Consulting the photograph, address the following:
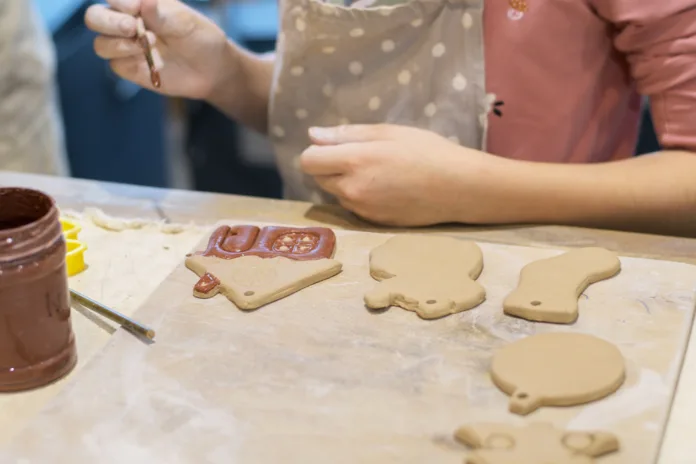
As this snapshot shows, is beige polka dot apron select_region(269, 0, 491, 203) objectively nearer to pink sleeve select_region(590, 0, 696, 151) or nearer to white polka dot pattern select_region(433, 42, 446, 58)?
white polka dot pattern select_region(433, 42, 446, 58)

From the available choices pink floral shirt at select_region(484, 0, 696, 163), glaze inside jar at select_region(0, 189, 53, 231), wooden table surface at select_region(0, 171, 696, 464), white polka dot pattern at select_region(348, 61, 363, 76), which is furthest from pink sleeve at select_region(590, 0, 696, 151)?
glaze inside jar at select_region(0, 189, 53, 231)

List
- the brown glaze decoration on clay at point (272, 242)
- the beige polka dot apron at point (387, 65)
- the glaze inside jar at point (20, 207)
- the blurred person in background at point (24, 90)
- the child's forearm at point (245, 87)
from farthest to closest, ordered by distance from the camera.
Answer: the blurred person in background at point (24, 90)
the child's forearm at point (245, 87)
the beige polka dot apron at point (387, 65)
the brown glaze decoration on clay at point (272, 242)
the glaze inside jar at point (20, 207)

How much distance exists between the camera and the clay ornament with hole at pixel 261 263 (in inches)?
29.2

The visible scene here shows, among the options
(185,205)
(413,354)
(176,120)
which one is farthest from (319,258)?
(176,120)

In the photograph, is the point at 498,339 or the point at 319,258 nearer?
the point at 498,339

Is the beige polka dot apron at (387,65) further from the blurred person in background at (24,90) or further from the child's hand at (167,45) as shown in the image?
the blurred person in background at (24,90)

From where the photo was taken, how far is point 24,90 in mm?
1679

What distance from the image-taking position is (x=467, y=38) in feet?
3.06

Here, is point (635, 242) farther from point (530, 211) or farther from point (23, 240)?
point (23, 240)

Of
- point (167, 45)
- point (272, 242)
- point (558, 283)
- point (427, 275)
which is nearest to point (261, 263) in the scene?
point (272, 242)

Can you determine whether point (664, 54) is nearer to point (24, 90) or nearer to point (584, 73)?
point (584, 73)

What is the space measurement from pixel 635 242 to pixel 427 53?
321 mm

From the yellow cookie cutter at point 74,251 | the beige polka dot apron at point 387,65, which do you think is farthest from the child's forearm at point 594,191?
the yellow cookie cutter at point 74,251

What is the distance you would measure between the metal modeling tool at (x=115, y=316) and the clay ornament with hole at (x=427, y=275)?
7.6 inches
